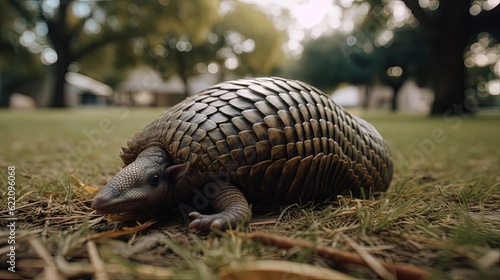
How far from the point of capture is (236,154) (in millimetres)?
1591

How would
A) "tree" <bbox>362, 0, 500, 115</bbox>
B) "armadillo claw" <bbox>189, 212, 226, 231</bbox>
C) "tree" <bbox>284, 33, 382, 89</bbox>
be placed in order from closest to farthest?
"armadillo claw" <bbox>189, 212, 226, 231</bbox>, "tree" <bbox>362, 0, 500, 115</bbox>, "tree" <bbox>284, 33, 382, 89</bbox>

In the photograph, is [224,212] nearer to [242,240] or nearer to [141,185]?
[242,240]

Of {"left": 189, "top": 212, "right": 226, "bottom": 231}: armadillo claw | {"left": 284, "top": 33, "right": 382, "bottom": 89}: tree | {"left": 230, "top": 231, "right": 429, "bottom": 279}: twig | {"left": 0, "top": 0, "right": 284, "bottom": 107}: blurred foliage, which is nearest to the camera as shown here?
{"left": 230, "top": 231, "right": 429, "bottom": 279}: twig

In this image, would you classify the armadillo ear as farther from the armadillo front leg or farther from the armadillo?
the armadillo front leg

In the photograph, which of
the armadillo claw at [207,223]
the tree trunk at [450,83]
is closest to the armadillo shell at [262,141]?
the armadillo claw at [207,223]

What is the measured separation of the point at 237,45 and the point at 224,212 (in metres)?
29.4

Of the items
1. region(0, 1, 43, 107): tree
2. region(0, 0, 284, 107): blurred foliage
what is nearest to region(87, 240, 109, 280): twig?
region(0, 1, 43, 107): tree

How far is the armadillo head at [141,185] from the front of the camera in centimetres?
143

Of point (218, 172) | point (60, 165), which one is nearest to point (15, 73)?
point (60, 165)

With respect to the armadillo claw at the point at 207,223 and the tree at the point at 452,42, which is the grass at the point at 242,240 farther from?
the tree at the point at 452,42

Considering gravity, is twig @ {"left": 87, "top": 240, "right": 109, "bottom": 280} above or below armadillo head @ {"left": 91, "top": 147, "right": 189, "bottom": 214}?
below

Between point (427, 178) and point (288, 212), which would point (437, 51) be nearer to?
point (427, 178)

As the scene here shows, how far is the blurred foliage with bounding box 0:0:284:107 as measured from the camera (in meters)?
16.6

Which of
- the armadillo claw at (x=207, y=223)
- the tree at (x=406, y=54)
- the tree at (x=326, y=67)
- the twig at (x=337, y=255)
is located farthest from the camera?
the tree at (x=326, y=67)
